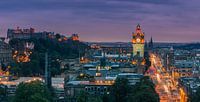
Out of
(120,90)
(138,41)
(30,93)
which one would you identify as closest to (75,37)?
(138,41)

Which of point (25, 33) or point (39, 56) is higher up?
point (25, 33)

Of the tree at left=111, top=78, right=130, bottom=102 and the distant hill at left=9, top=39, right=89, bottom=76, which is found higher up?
the distant hill at left=9, top=39, right=89, bottom=76

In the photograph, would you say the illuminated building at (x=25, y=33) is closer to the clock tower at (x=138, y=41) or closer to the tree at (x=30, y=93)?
the clock tower at (x=138, y=41)

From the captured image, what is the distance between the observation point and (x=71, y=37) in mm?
154875

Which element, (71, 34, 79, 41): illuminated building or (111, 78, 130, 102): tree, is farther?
(71, 34, 79, 41): illuminated building

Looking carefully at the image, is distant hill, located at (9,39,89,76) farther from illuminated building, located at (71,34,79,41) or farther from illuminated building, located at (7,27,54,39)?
illuminated building, located at (71,34,79,41)

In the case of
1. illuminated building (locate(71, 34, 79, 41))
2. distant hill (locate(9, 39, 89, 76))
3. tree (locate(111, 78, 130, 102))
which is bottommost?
tree (locate(111, 78, 130, 102))

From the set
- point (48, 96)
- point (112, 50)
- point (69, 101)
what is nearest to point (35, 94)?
point (48, 96)

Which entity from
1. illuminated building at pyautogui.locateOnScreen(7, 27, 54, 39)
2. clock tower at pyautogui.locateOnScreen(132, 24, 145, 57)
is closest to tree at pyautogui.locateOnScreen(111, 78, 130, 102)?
illuminated building at pyautogui.locateOnScreen(7, 27, 54, 39)

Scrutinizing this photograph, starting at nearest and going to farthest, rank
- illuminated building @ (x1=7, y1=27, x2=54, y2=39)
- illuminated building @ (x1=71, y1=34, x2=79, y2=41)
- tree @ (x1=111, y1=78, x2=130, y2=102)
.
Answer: tree @ (x1=111, y1=78, x2=130, y2=102)
illuminated building @ (x1=7, y1=27, x2=54, y2=39)
illuminated building @ (x1=71, y1=34, x2=79, y2=41)

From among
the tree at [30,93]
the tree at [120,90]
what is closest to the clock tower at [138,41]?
the tree at [120,90]

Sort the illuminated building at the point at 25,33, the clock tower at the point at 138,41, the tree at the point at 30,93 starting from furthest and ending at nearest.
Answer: the clock tower at the point at 138,41, the illuminated building at the point at 25,33, the tree at the point at 30,93

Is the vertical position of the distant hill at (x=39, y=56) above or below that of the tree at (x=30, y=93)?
above

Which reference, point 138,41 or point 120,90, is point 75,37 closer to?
point 138,41
